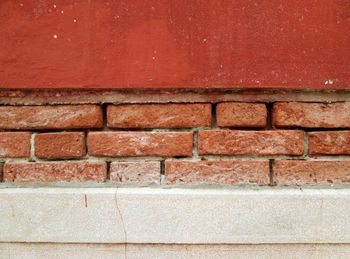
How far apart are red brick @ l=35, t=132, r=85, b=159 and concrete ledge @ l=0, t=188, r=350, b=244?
0.12 metres

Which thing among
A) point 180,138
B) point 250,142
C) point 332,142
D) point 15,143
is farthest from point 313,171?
point 15,143

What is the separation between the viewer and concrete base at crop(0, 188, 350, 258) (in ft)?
4.02

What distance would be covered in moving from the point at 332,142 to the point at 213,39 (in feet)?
1.72

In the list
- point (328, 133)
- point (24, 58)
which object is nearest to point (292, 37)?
point (328, 133)

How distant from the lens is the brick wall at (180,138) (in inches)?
49.6

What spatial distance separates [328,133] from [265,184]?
0.89 ft

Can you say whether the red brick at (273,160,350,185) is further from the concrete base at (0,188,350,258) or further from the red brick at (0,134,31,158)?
the red brick at (0,134,31,158)

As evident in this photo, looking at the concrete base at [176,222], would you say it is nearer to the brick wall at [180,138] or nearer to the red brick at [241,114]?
the brick wall at [180,138]

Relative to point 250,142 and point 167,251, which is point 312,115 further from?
point 167,251

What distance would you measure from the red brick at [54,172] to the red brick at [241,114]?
1.43 feet

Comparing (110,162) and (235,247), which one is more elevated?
(110,162)

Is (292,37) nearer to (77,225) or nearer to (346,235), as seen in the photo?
(346,235)

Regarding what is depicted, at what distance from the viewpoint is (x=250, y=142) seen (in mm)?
1259

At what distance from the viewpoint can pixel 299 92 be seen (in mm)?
1269
